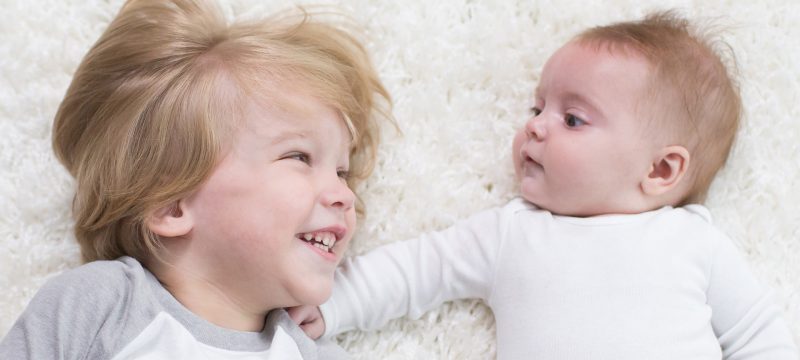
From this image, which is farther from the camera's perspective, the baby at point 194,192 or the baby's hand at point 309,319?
the baby's hand at point 309,319

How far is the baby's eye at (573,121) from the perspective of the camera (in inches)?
57.0

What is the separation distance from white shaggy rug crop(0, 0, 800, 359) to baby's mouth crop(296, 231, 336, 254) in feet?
0.63

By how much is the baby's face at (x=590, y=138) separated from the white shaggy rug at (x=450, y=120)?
0.13m

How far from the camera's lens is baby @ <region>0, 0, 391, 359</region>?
49.3 inches

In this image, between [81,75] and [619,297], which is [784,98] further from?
[81,75]

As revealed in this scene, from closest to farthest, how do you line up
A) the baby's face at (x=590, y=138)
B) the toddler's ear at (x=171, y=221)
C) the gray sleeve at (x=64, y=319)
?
the gray sleeve at (x=64, y=319) < the toddler's ear at (x=171, y=221) < the baby's face at (x=590, y=138)

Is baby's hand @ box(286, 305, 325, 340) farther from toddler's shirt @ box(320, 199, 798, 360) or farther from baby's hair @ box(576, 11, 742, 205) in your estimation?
baby's hair @ box(576, 11, 742, 205)

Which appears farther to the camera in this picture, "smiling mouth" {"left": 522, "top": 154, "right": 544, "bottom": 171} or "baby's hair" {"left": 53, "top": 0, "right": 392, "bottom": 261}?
"smiling mouth" {"left": 522, "top": 154, "right": 544, "bottom": 171}

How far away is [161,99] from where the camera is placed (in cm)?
129

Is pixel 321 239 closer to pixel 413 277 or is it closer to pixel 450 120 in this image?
pixel 413 277

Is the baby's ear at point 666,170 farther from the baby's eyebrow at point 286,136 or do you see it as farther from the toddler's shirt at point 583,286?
the baby's eyebrow at point 286,136

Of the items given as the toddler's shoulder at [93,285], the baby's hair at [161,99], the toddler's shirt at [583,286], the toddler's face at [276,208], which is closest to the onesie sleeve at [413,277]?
the toddler's shirt at [583,286]

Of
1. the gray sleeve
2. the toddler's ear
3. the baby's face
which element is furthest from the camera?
the baby's face

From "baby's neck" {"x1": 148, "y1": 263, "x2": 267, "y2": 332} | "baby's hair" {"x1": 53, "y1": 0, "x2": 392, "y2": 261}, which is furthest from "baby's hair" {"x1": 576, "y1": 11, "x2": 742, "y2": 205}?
"baby's neck" {"x1": 148, "y1": 263, "x2": 267, "y2": 332}
